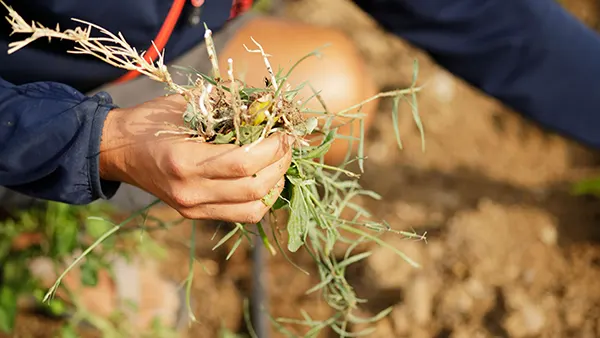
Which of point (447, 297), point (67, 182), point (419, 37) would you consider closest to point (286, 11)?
point (419, 37)

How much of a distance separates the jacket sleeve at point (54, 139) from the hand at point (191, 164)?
35 millimetres

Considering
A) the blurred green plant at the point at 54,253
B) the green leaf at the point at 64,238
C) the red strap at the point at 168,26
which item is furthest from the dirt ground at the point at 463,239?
the red strap at the point at 168,26

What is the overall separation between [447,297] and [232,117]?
1135 mm

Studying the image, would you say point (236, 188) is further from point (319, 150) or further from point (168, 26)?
point (168, 26)

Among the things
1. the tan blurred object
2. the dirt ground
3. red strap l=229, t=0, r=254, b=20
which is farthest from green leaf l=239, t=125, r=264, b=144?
the dirt ground

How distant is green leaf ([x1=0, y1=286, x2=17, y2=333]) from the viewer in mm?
1266

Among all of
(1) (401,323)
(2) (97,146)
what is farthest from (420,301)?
(2) (97,146)

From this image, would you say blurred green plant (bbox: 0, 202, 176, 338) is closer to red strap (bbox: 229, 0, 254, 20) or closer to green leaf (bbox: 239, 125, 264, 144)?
red strap (bbox: 229, 0, 254, 20)

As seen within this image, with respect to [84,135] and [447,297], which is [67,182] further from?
→ [447,297]

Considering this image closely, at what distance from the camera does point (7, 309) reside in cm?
128

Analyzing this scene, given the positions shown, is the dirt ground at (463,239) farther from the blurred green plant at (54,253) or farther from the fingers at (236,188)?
the fingers at (236,188)

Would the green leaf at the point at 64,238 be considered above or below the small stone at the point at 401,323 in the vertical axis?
above

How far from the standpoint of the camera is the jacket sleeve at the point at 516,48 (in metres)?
1.34

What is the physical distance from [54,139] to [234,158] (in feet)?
0.90
